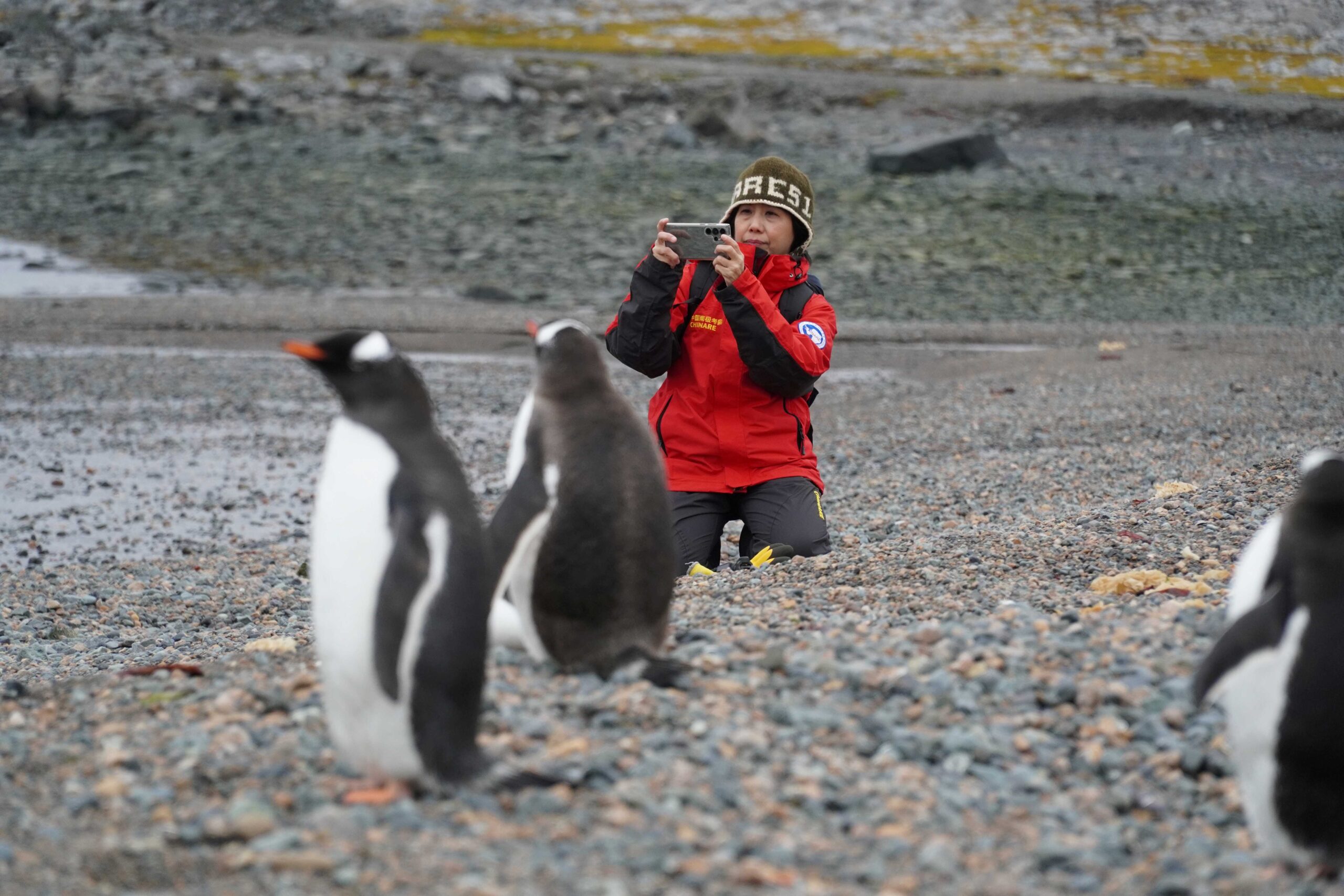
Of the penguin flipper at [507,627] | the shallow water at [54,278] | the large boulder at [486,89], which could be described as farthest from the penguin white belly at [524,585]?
the large boulder at [486,89]

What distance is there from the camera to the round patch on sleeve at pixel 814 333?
507cm

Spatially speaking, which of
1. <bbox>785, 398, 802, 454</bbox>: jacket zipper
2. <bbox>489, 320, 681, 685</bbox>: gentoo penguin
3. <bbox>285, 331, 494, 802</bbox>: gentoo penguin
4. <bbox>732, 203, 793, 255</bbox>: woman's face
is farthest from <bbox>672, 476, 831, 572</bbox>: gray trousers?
<bbox>285, 331, 494, 802</bbox>: gentoo penguin

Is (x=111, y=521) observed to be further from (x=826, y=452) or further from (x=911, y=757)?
(x=911, y=757)

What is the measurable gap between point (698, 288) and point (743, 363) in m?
0.32

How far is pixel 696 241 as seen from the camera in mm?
4871

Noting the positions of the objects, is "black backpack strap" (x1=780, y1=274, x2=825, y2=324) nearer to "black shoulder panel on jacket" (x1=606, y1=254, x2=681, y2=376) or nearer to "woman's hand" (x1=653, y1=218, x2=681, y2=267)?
"black shoulder panel on jacket" (x1=606, y1=254, x2=681, y2=376)

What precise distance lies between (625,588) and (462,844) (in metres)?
0.92

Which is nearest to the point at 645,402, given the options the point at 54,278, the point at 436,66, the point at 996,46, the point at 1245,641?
the point at 1245,641

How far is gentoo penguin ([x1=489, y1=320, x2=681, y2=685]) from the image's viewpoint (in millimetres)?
3451

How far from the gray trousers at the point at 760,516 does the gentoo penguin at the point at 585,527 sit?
1.68 meters

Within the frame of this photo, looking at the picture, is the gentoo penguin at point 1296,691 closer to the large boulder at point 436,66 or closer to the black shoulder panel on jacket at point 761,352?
the black shoulder panel on jacket at point 761,352

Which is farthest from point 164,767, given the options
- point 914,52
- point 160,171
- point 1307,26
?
point 914,52

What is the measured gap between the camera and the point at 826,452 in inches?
370

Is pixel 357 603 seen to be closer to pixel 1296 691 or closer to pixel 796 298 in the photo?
pixel 1296 691
